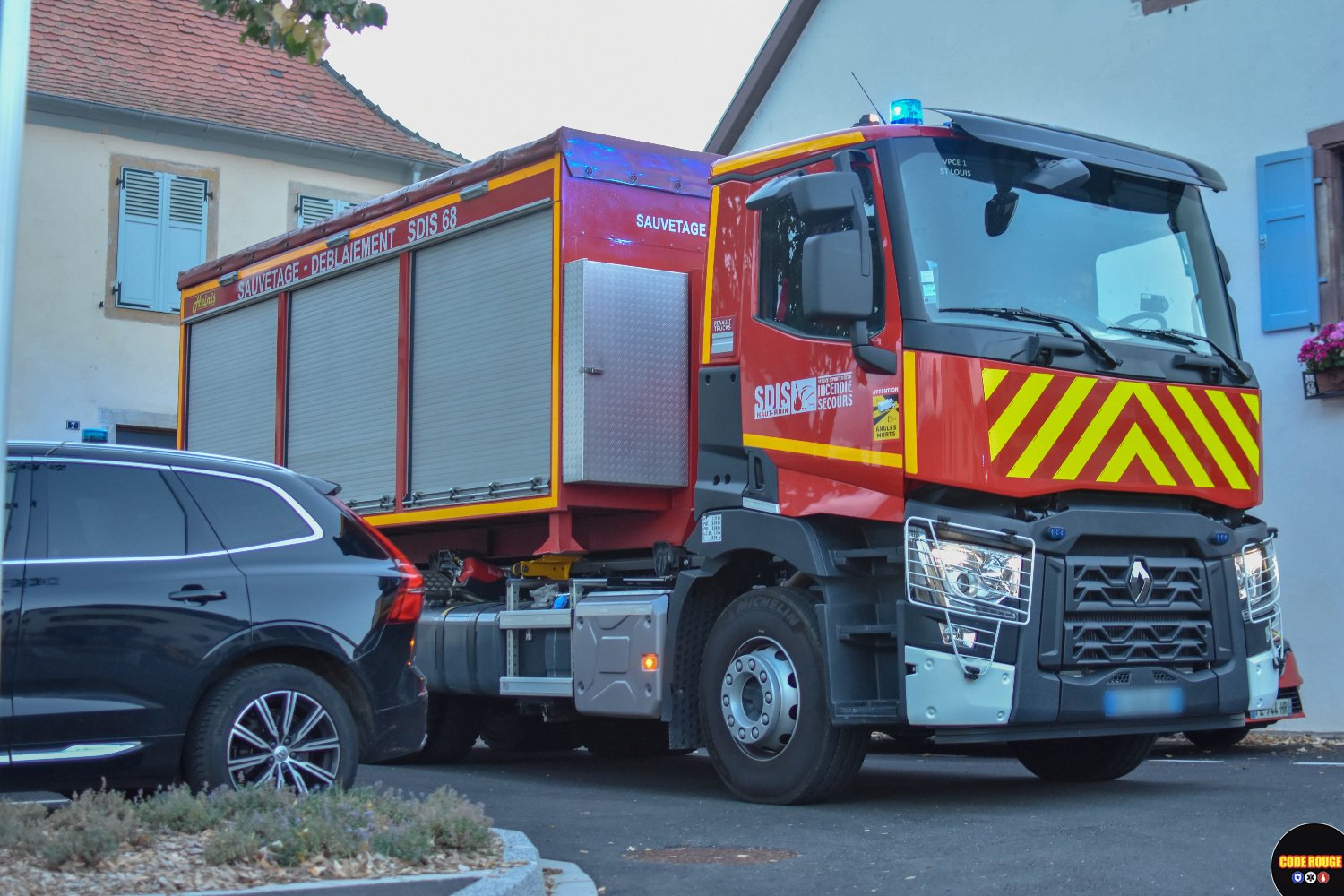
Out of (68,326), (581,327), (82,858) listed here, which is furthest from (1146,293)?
(68,326)

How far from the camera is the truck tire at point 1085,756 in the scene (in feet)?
30.4

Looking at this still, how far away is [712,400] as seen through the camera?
9141 mm

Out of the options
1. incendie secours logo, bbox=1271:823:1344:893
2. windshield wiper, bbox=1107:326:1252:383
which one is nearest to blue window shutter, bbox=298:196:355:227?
windshield wiper, bbox=1107:326:1252:383

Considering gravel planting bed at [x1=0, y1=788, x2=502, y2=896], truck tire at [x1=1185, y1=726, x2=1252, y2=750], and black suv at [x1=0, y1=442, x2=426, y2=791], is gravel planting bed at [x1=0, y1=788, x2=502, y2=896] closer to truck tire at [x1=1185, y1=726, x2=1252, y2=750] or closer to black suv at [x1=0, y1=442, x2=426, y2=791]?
black suv at [x1=0, y1=442, x2=426, y2=791]

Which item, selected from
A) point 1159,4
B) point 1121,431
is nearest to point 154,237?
point 1159,4

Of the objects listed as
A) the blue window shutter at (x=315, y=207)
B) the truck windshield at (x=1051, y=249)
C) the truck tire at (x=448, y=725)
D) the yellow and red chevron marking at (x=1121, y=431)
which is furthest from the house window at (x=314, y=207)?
the yellow and red chevron marking at (x=1121, y=431)

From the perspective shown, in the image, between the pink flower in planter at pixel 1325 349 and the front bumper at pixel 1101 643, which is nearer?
the front bumper at pixel 1101 643

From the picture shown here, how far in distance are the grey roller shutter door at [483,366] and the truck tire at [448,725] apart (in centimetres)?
148

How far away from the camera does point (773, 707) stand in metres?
8.30

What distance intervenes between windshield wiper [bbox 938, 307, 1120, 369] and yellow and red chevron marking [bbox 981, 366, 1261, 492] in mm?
128

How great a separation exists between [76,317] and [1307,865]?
772 inches

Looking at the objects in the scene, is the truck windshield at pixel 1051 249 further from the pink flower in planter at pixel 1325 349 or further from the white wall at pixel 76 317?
the white wall at pixel 76 317

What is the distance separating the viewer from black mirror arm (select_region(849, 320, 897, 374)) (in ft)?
25.9

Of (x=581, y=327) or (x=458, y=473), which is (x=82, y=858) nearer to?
(x=581, y=327)
